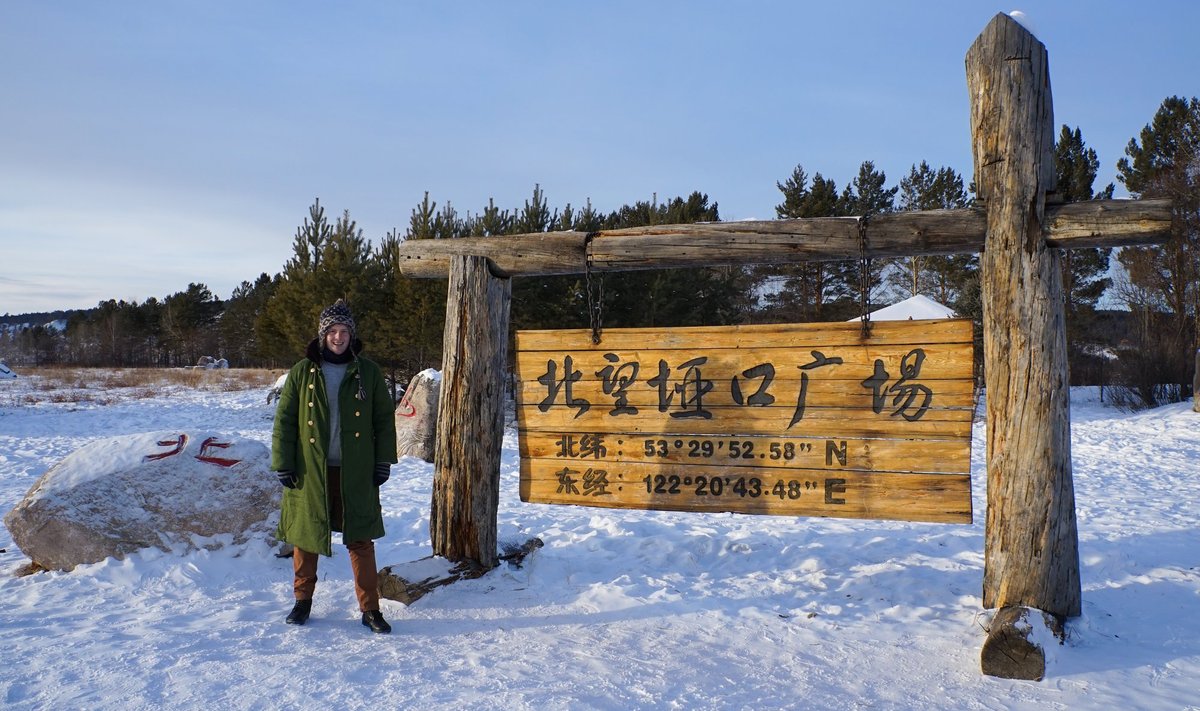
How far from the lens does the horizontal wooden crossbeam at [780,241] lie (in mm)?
3879

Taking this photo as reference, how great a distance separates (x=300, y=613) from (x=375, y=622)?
0.45m

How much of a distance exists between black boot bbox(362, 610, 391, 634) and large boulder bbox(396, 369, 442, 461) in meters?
6.97

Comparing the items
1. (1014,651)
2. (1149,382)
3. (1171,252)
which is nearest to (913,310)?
(1149,382)

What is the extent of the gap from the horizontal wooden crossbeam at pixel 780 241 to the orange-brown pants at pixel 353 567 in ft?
5.83

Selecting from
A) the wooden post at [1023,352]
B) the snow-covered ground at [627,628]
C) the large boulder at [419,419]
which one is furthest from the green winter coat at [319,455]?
the large boulder at [419,419]

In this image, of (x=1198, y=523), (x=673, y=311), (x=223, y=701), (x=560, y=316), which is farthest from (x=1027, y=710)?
(x=673, y=311)

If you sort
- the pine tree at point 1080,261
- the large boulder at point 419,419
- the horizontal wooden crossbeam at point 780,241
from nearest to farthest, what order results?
the horizontal wooden crossbeam at point 780,241, the large boulder at point 419,419, the pine tree at point 1080,261

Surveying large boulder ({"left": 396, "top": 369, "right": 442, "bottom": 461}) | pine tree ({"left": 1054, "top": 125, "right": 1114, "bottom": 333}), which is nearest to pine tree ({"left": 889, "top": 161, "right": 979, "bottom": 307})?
pine tree ({"left": 1054, "top": 125, "right": 1114, "bottom": 333})

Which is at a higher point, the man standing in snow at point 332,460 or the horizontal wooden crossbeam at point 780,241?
the horizontal wooden crossbeam at point 780,241

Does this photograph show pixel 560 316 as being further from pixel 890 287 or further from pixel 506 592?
pixel 890 287

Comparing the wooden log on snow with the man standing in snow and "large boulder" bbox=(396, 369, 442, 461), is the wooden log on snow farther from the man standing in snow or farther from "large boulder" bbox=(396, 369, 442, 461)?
"large boulder" bbox=(396, 369, 442, 461)

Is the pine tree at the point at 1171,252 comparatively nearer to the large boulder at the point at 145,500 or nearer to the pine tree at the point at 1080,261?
the pine tree at the point at 1080,261

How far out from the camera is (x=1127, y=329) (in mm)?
26781

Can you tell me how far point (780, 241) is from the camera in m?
4.44
